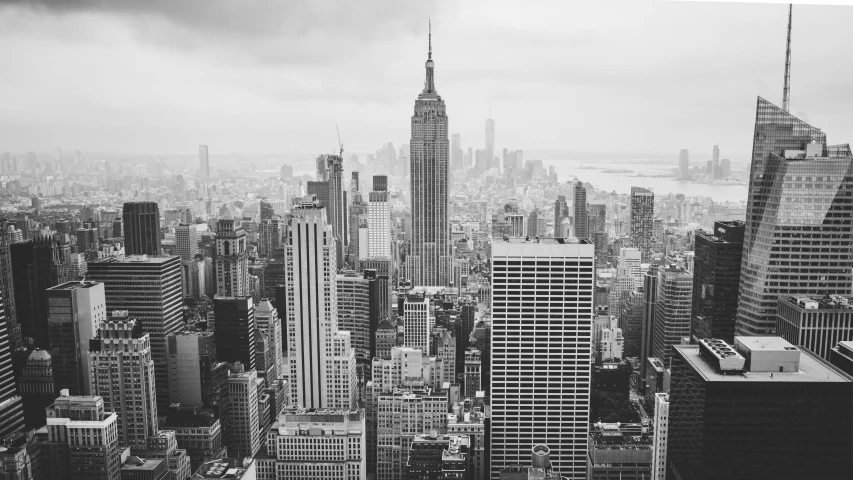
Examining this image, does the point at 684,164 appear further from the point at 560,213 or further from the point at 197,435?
the point at 197,435

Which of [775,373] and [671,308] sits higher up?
[775,373]

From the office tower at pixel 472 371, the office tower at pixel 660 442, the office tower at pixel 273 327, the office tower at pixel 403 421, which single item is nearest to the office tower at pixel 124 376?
the office tower at pixel 273 327

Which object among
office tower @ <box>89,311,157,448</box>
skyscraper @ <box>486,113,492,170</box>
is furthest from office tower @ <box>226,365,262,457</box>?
skyscraper @ <box>486,113,492,170</box>

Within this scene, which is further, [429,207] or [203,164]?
[429,207]

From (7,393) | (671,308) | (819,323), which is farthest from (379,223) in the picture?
(819,323)

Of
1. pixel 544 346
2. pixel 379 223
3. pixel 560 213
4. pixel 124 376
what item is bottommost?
pixel 124 376

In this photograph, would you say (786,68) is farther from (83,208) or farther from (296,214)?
(83,208)

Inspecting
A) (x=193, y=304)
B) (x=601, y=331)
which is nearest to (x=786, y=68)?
(x=601, y=331)
